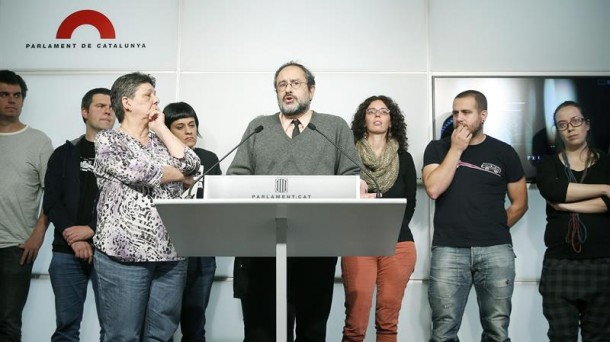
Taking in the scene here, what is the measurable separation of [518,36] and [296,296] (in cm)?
280

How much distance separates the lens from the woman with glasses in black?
11.0ft

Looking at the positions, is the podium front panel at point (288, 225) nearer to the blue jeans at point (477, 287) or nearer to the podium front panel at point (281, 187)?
the podium front panel at point (281, 187)

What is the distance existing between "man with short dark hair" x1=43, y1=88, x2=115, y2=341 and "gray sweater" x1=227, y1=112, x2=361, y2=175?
120 centimetres

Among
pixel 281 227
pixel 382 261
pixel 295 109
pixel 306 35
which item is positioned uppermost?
pixel 306 35

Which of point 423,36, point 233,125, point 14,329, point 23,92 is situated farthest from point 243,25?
point 14,329

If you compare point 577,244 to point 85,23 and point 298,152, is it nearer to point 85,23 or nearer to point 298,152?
point 298,152

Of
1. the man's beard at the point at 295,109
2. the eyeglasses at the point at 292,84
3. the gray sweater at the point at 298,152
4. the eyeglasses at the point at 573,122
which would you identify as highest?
the eyeglasses at the point at 292,84

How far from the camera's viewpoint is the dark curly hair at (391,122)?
3883 millimetres

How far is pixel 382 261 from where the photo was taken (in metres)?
3.45

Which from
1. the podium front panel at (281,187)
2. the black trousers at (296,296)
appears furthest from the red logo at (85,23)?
the podium front panel at (281,187)

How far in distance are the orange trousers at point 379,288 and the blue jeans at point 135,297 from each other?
45.7 inches

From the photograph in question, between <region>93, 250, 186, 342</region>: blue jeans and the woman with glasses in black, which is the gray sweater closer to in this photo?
<region>93, 250, 186, 342</region>: blue jeans

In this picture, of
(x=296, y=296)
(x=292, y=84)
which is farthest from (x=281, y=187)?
(x=292, y=84)

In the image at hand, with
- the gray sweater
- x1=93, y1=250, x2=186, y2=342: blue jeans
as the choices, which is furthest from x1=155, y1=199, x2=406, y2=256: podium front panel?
the gray sweater
